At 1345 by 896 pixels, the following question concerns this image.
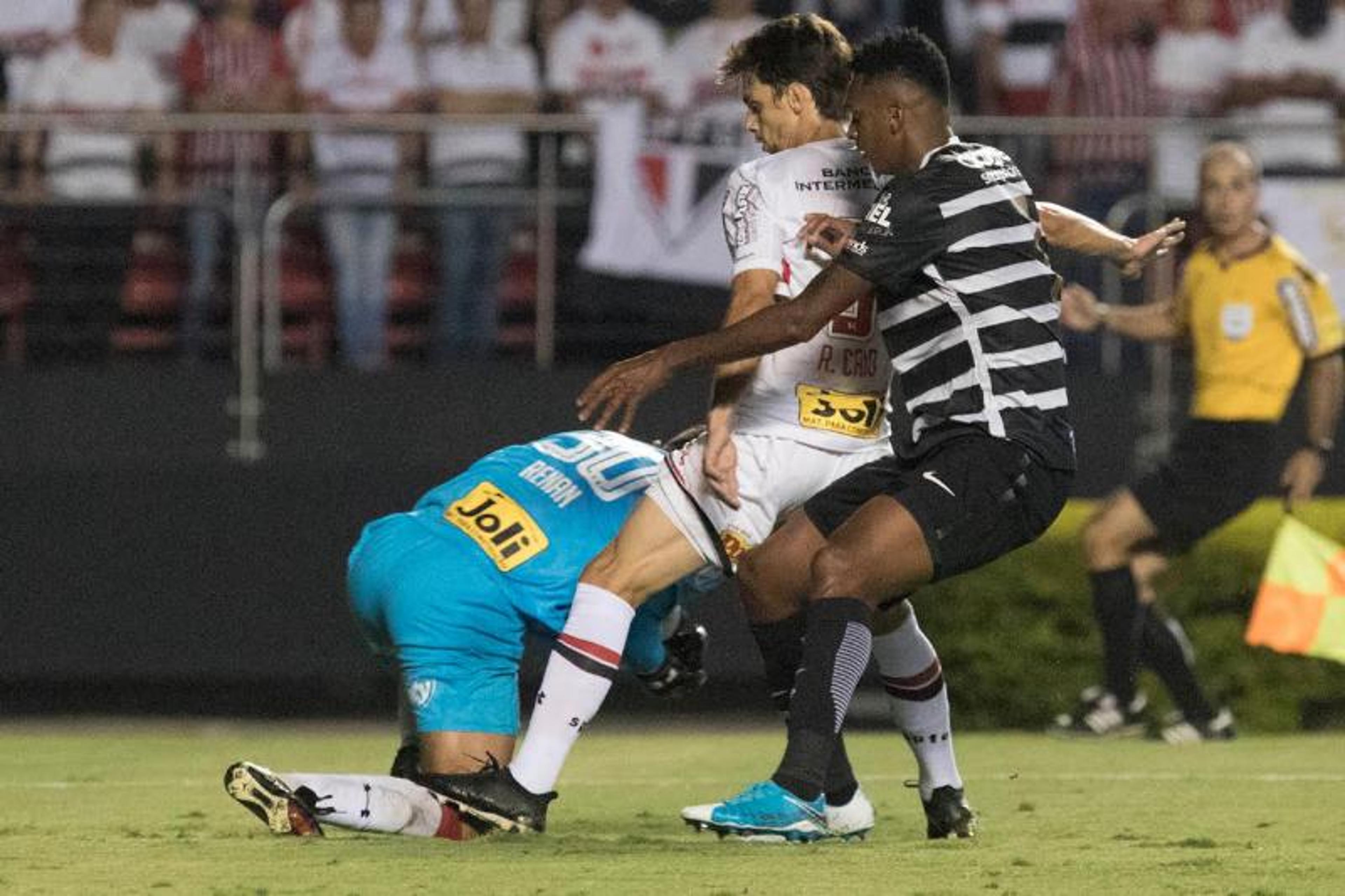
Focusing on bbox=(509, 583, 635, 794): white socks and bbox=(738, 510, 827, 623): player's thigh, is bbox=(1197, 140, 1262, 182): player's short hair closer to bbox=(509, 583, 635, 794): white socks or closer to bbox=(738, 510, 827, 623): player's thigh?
bbox=(738, 510, 827, 623): player's thigh

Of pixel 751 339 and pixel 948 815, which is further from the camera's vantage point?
pixel 948 815

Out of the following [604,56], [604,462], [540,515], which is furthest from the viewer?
[604,56]

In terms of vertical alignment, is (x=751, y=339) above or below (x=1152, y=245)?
below

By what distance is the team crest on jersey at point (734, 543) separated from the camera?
7262 millimetres

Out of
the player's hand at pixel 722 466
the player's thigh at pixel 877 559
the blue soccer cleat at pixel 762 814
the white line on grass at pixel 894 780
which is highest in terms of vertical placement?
the player's hand at pixel 722 466

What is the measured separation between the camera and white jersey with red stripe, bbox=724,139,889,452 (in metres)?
7.29

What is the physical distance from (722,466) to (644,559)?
320 mm

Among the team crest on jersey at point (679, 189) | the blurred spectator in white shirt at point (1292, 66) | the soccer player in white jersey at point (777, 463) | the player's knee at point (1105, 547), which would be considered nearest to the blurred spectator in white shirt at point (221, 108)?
the team crest on jersey at point (679, 189)

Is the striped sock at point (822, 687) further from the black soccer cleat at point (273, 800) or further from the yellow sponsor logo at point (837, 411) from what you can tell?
the black soccer cleat at point (273, 800)

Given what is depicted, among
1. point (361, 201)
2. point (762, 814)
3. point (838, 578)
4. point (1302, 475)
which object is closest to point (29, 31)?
point (361, 201)

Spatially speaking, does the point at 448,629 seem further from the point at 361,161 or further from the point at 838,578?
the point at 361,161

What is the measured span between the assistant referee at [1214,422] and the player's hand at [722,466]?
432 centimetres

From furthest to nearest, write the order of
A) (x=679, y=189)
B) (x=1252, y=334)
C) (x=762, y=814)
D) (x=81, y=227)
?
(x=81, y=227), (x=679, y=189), (x=1252, y=334), (x=762, y=814)

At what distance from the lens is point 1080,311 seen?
1046cm
